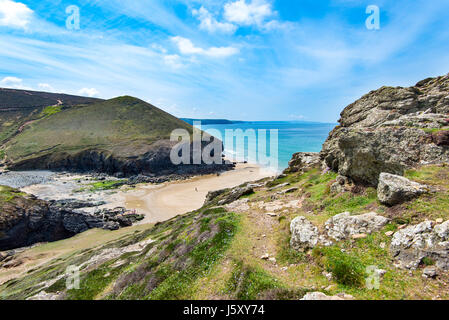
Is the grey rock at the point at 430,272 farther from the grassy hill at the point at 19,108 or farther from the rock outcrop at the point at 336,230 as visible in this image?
the grassy hill at the point at 19,108

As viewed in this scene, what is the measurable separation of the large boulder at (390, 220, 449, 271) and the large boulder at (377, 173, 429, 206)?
7.54ft

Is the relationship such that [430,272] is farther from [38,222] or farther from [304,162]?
[38,222]

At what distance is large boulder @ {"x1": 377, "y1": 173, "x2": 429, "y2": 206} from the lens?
1171 cm

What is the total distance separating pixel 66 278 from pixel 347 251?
23.9 m

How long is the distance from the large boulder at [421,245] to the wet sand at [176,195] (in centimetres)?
4419

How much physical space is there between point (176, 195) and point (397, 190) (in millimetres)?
59154

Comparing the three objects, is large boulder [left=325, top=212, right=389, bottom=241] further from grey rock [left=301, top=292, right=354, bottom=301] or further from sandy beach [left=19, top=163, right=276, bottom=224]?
sandy beach [left=19, top=163, right=276, bottom=224]

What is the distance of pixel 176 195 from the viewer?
64.7 metres

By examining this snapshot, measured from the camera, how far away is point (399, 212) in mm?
11281

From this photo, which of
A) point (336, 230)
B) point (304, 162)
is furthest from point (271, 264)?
point (304, 162)

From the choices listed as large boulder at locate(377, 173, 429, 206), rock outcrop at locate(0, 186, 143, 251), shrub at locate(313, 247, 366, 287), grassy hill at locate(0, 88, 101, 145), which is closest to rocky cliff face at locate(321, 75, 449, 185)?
large boulder at locate(377, 173, 429, 206)
